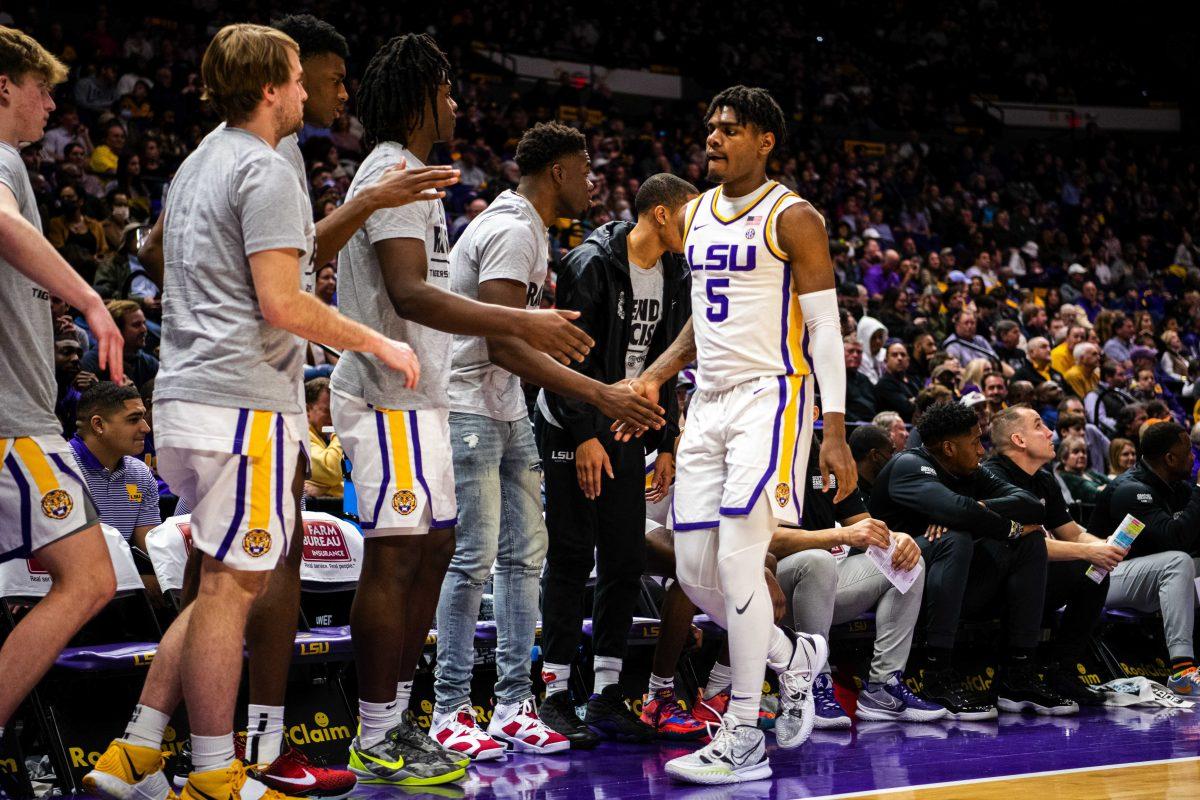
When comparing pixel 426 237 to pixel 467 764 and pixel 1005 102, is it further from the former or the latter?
pixel 1005 102

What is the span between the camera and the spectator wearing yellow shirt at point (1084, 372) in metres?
12.4

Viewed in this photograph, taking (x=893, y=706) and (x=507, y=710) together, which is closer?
(x=507, y=710)

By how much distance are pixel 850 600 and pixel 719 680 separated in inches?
36.5

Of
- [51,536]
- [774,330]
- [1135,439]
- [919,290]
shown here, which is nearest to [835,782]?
[774,330]

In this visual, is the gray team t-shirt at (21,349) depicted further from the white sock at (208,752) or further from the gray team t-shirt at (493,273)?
the gray team t-shirt at (493,273)

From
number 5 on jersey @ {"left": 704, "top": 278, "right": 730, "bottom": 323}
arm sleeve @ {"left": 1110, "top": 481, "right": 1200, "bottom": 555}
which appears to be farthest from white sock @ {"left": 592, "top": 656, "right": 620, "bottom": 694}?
arm sleeve @ {"left": 1110, "top": 481, "right": 1200, "bottom": 555}

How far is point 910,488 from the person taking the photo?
6.10 meters

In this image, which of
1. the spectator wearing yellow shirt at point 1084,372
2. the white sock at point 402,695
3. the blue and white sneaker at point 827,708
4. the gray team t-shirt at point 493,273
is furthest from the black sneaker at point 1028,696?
the spectator wearing yellow shirt at point 1084,372

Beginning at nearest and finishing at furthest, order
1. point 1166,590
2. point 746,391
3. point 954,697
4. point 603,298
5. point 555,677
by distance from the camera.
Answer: point 746,391, point 555,677, point 603,298, point 954,697, point 1166,590

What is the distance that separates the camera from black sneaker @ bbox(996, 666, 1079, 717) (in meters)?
5.95

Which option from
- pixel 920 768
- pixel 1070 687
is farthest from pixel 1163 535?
pixel 920 768

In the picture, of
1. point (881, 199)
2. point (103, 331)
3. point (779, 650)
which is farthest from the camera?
point (881, 199)

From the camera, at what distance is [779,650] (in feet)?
15.4

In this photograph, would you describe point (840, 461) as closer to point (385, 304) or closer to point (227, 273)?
point (385, 304)
